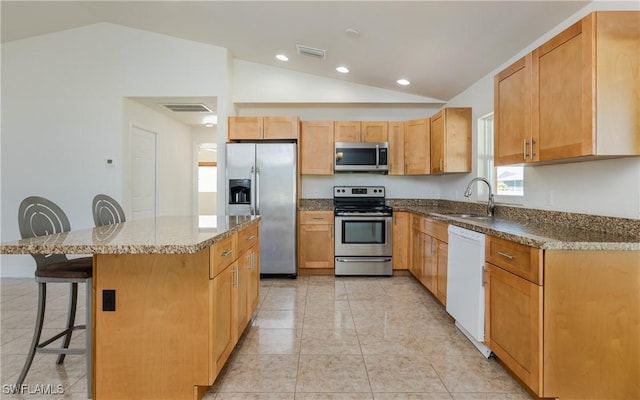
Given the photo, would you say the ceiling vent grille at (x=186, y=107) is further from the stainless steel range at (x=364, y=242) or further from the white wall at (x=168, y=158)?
the stainless steel range at (x=364, y=242)

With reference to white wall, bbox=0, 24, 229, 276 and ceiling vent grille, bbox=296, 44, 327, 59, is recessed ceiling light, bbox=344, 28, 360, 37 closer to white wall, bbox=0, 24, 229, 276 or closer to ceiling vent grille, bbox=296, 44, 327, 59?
ceiling vent grille, bbox=296, 44, 327, 59

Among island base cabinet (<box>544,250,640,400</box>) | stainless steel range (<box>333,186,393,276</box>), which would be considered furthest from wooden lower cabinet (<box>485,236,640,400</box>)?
stainless steel range (<box>333,186,393,276</box>)

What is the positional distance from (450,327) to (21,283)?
4.92 meters

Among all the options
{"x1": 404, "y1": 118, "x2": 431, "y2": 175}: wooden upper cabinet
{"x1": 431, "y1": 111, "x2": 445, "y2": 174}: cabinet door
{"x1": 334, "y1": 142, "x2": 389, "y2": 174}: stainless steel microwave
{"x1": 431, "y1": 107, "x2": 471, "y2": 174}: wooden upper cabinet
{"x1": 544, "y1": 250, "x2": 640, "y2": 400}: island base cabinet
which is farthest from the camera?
{"x1": 334, "y1": 142, "x2": 389, "y2": 174}: stainless steel microwave

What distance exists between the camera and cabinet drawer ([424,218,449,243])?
301 centimetres

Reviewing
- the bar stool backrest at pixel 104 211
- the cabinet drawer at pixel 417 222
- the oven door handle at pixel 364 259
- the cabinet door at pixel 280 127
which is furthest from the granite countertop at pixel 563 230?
the bar stool backrest at pixel 104 211

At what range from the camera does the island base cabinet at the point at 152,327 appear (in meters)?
1.69

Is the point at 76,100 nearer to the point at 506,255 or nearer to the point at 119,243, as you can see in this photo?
the point at 119,243

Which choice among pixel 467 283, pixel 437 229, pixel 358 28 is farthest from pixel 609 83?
pixel 358 28

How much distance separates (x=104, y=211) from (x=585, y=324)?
3.21m

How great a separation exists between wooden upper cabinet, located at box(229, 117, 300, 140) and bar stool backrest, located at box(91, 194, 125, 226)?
2.00m

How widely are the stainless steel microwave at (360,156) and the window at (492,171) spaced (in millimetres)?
1274

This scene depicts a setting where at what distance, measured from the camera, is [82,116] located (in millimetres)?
4254

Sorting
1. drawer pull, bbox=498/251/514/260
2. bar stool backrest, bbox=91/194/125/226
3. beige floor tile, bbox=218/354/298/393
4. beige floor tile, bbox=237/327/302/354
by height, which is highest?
bar stool backrest, bbox=91/194/125/226
